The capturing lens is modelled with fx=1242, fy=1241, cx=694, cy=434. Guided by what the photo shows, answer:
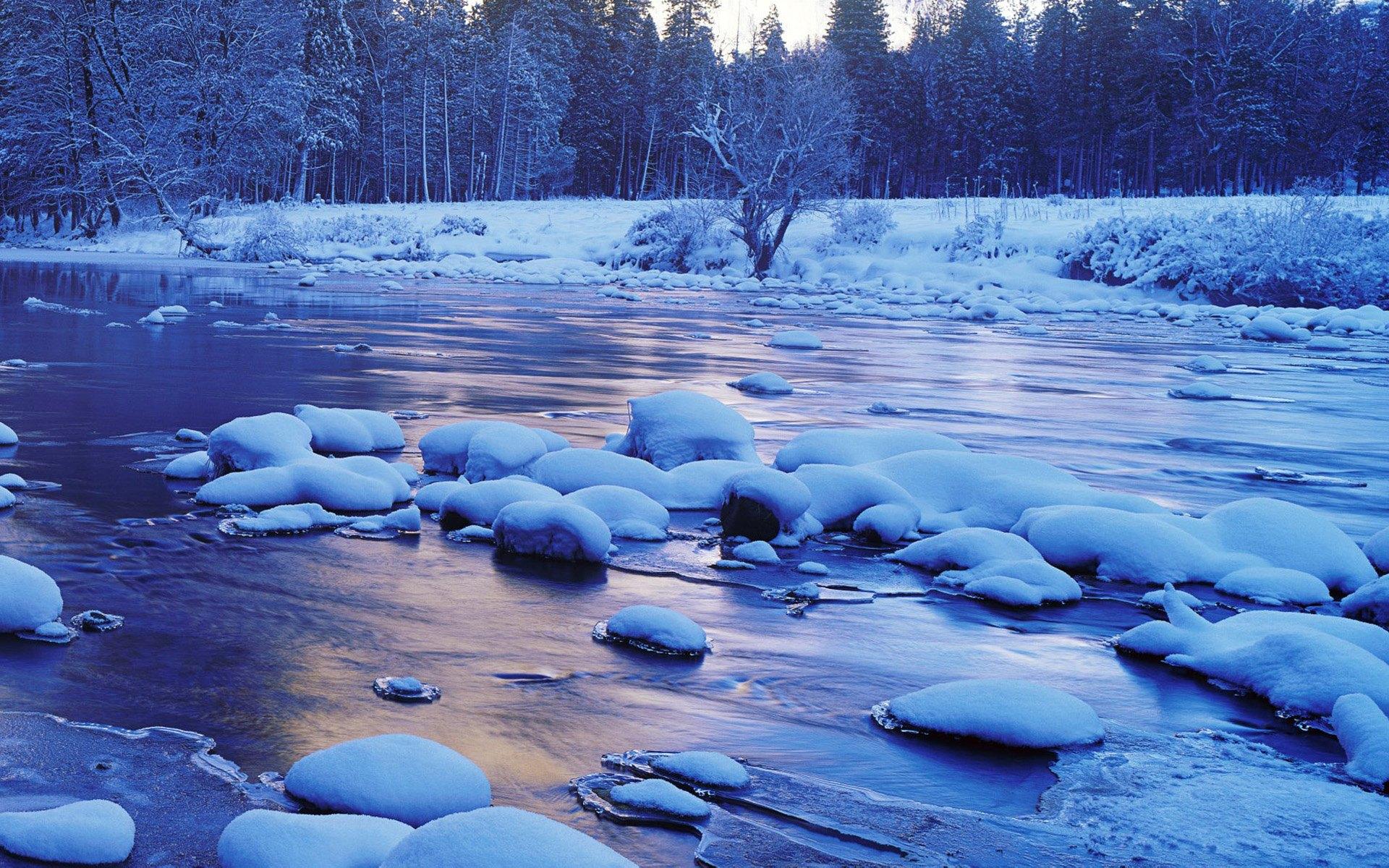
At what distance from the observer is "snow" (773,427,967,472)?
6367 millimetres

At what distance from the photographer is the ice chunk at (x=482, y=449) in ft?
19.4

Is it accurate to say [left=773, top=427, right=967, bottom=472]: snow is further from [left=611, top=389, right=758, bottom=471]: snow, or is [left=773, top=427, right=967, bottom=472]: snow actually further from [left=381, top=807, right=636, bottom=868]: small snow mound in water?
[left=381, top=807, right=636, bottom=868]: small snow mound in water

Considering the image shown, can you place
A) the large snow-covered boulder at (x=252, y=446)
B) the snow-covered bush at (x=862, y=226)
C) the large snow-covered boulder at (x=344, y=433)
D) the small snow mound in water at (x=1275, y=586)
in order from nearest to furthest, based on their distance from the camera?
the small snow mound in water at (x=1275, y=586), the large snow-covered boulder at (x=252, y=446), the large snow-covered boulder at (x=344, y=433), the snow-covered bush at (x=862, y=226)

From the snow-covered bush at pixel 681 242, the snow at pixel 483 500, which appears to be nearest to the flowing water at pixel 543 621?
the snow at pixel 483 500

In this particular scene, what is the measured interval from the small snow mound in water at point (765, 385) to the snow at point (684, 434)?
13.1 ft

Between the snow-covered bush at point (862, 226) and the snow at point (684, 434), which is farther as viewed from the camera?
the snow-covered bush at point (862, 226)

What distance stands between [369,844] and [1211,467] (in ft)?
21.5

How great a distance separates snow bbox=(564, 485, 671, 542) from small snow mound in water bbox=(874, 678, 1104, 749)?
2115 millimetres

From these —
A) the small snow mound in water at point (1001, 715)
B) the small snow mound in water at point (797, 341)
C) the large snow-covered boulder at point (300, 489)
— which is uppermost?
the small snow mound in water at point (797, 341)

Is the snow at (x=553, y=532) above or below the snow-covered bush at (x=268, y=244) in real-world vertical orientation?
below

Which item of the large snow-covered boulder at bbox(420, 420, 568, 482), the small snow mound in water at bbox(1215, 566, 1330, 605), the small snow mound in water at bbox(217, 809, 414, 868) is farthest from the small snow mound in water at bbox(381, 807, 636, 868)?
the large snow-covered boulder at bbox(420, 420, 568, 482)

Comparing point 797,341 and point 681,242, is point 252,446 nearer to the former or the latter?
point 797,341

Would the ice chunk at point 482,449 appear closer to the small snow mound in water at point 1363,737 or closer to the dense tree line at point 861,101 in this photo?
the small snow mound in water at point 1363,737

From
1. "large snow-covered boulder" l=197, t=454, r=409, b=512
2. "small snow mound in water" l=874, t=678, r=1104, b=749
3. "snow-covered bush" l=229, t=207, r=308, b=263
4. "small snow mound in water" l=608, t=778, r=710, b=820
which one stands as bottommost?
"small snow mound in water" l=608, t=778, r=710, b=820
